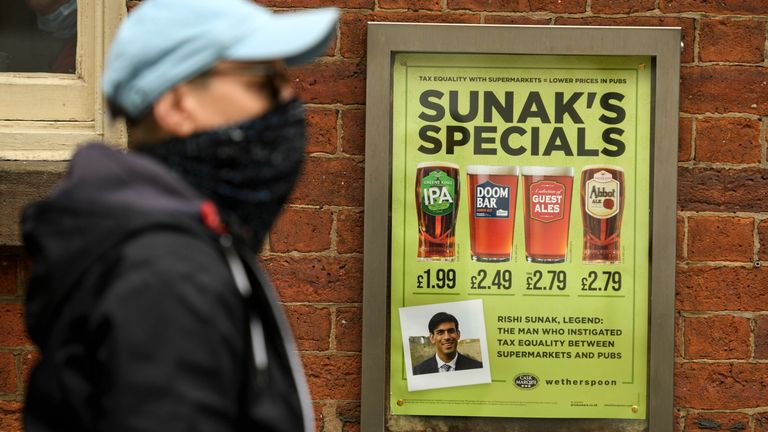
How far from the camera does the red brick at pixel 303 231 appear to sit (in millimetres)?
3277

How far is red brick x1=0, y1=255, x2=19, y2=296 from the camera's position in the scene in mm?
3256

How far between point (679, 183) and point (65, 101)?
6.18ft

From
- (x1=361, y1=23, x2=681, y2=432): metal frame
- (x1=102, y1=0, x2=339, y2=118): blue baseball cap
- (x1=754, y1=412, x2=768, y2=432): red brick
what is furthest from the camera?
(x1=754, y1=412, x2=768, y2=432): red brick

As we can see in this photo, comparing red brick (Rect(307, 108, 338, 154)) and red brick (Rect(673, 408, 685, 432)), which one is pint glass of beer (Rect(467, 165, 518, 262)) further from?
red brick (Rect(673, 408, 685, 432))

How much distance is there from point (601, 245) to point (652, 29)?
0.66 m

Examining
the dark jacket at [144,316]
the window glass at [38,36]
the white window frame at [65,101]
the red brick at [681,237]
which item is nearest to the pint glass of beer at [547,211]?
the red brick at [681,237]

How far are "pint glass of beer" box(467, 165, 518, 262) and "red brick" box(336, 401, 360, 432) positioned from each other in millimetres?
581

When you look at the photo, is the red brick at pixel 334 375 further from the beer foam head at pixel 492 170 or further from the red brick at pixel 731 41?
the red brick at pixel 731 41

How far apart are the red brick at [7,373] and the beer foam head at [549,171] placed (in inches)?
64.4

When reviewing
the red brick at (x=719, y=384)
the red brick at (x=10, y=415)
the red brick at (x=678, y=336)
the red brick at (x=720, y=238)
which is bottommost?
the red brick at (x=10, y=415)

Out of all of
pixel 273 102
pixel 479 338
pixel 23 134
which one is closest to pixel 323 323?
pixel 479 338

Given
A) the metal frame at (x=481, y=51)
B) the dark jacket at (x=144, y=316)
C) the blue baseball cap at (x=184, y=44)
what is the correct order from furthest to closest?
the metal frame at (x=481, y=51) → the blue baseball cap at (x=184, y=44) → the dark jacket at (x=144, y=316)

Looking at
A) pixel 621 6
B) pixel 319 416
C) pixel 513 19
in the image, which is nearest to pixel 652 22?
pixel 621 6

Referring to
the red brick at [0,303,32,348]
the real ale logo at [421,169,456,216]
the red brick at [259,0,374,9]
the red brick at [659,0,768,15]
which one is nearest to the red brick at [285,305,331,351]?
the real ale logo at [421,169,456,216]
